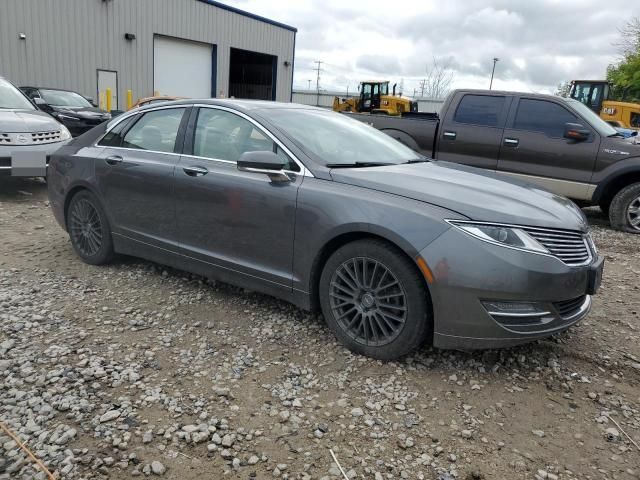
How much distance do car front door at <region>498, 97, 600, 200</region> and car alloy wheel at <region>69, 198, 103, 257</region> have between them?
17.9 ft

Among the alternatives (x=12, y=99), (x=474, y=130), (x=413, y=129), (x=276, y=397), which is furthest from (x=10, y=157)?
(x=474, y=130)

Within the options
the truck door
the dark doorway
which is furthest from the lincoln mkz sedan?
the dark doorway

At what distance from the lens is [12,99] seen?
8375mm

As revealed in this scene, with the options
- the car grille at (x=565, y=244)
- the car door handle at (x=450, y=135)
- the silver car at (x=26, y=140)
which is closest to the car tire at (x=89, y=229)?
the silver car at (x=26, y=140)

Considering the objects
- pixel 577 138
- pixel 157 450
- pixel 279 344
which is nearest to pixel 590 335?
pixel 279 344

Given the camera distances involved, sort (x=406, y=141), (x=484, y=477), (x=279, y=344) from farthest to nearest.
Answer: (x=406, y=141)
(x=279, y=344)
(x=484, y=477)

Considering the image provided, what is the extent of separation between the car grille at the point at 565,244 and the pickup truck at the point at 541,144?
4278 millimetres

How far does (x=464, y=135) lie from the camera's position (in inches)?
306

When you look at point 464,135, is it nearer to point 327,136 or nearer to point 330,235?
point 327,136

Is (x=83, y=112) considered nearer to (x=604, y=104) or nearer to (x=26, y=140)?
(x=26, y=140)

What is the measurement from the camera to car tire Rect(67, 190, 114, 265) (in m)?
4.66

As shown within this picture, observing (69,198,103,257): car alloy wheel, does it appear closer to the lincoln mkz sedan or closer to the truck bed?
the lincoln mkz sedan

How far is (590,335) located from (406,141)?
16.1 feet

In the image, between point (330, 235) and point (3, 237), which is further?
point (3, 237)
